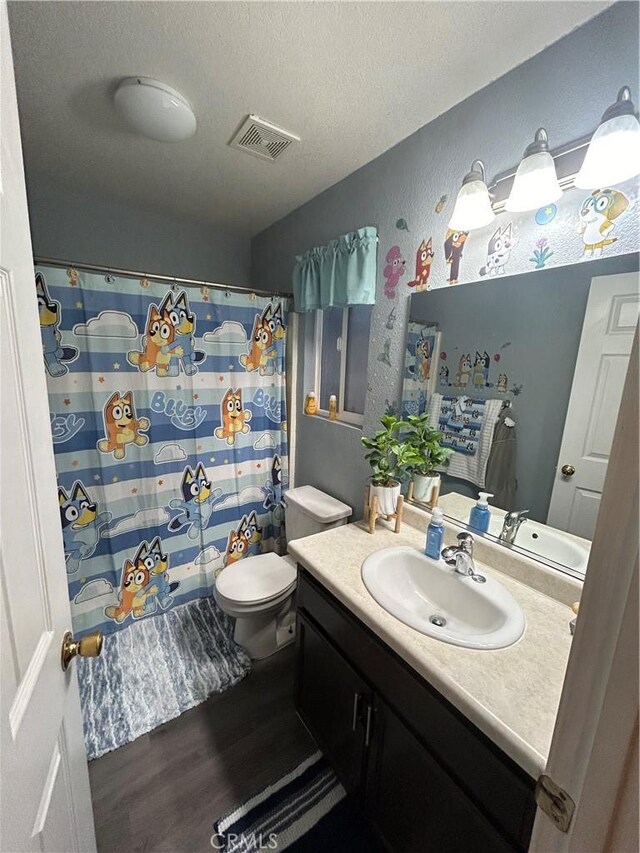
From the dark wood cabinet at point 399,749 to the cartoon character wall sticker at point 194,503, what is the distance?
96cm

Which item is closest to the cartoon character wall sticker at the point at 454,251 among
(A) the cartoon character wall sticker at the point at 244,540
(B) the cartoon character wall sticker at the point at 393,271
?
(B) the cartoon character wall sticker at the point at 393,271

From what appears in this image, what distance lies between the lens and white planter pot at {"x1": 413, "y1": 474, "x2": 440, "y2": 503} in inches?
53.2

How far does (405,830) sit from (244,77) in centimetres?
228

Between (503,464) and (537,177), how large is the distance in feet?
2.78

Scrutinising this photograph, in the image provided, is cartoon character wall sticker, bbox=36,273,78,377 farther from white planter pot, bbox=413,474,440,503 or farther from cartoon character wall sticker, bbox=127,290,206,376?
white planter pot, bbox=413,474,440,503

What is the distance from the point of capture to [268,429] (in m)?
2.17

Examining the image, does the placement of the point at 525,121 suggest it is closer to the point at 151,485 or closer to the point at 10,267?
the point at 10,267

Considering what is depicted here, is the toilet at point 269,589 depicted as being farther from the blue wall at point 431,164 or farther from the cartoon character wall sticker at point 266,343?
the cartoon character wall sticker at point 266,343

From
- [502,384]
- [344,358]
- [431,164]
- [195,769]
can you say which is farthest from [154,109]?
[195,769]

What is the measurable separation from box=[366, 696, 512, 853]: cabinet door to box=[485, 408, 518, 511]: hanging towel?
0.72 metres

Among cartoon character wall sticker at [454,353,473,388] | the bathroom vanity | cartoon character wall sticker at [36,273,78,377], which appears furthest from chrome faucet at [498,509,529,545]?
cartoon character wall sticker at [36,273,78,377]

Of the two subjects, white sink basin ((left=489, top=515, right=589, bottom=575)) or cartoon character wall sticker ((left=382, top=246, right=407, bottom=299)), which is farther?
cartoon character wall sticker ((left=382, top=246, right=407, bottom=299))

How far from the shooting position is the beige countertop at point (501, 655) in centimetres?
63

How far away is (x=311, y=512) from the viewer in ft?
5.67
